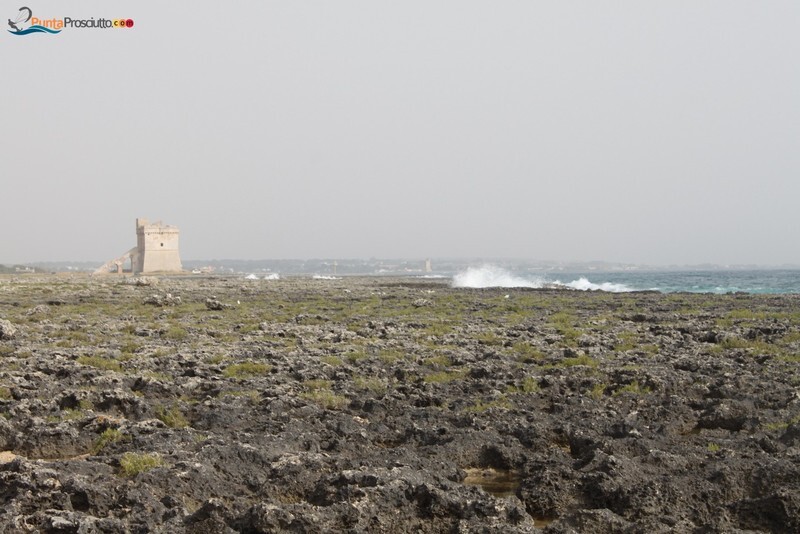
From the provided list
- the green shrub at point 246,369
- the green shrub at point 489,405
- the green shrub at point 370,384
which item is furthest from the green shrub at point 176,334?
the green shrub at point 489,405

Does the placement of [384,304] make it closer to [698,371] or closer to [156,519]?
[698,371]

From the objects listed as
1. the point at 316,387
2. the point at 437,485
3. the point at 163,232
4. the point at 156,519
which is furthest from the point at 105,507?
the point at 163,232

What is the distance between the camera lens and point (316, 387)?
39.0ft

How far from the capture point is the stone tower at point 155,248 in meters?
84.8

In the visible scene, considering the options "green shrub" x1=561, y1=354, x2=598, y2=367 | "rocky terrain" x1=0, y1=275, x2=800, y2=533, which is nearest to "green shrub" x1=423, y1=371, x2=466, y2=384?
"rocky terrain" x1=0, y1=275, x2=800, y2=533

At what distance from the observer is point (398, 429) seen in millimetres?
9352

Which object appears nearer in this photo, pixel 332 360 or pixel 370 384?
pixel 370 384

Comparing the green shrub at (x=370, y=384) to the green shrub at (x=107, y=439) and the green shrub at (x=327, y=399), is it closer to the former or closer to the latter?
the green shrub at (x=327, y=399)

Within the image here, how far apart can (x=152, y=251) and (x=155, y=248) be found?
484mm

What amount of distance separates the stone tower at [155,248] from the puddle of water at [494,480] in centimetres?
8152

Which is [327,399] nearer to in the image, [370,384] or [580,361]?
[370,384]

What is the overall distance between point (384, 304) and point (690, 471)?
902 inches

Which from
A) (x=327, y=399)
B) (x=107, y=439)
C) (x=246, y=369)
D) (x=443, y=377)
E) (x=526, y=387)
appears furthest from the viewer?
(x=246, y=369)

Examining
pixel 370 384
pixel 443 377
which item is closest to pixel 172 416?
pixel 370 384
